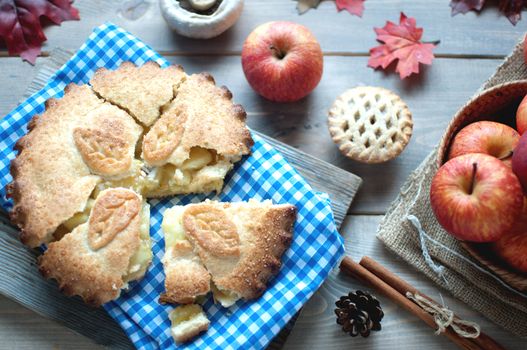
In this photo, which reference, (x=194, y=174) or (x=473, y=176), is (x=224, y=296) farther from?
(x=473, y=176)

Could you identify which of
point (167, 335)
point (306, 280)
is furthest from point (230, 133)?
point (167, 335)

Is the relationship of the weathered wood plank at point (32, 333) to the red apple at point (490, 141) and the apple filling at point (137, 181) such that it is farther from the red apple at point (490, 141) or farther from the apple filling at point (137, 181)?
the red apple at point (490, 141)

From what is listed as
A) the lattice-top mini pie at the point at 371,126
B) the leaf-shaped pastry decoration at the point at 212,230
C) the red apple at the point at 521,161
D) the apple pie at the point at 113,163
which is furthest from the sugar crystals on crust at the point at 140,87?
the red apple at the point at 521,161

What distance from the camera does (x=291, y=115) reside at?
2281mm

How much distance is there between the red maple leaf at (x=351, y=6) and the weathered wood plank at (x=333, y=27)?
22 millimetres

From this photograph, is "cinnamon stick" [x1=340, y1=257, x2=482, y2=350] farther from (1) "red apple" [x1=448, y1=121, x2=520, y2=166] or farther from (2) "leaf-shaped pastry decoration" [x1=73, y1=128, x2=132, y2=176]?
(2) "leaf-shaped pastry decoration" [x1=73, y1=128, x2=132, y2=176]

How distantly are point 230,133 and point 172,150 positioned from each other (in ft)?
0.64

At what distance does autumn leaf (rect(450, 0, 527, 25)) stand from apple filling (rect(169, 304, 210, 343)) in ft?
4.89

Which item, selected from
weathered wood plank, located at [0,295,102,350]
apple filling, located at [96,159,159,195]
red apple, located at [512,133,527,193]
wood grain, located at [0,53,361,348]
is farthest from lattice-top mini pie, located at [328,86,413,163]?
weathered wood plank, located at [0,295,102,350]

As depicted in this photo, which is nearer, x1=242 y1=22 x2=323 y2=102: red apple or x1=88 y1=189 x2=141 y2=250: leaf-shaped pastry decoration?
x1=88 y1=189 x2=141 y2=250: leaf-shaped pastry decoration

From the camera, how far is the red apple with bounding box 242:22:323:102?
6.93 ft

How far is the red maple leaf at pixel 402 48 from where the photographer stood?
7.49ft

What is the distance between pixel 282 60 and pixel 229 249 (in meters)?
0.70

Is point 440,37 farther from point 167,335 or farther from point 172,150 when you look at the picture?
point 167,335
